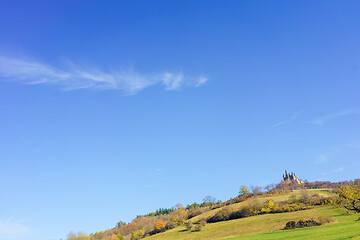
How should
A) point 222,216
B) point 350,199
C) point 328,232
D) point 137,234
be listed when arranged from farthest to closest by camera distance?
point 137,234, point 222,216, point 350,199, point 328,232

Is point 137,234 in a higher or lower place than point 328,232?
lower

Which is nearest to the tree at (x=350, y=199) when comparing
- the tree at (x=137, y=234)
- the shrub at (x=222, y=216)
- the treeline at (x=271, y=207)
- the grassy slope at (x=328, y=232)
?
the grassy slope at (x=328, y=232)

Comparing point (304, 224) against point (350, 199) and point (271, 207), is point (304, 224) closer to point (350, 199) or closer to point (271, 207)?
point (350, 199)

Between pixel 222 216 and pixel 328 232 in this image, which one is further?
pixel 222 216

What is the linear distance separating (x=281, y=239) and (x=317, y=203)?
71.5 m

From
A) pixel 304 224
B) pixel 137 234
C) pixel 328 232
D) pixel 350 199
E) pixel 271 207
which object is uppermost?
pixel 350 199

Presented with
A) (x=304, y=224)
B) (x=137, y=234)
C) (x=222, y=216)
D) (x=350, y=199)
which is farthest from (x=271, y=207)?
(x=137, y=234)

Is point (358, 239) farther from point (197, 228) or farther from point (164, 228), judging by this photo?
point (164, 228)

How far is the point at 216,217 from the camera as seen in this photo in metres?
122

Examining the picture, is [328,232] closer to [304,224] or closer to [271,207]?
[304,224]

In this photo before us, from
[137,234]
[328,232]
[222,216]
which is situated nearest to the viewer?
[328,232]

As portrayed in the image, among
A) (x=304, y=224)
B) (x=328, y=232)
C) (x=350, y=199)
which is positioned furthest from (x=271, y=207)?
(x=328, y=232)

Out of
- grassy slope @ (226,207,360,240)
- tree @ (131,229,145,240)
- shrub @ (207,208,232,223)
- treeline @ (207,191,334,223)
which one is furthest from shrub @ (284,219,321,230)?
tree @ (131,229,145,240)

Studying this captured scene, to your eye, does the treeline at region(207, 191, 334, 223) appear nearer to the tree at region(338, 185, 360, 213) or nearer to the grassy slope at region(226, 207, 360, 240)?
the tree at region(338, 185, 360, 213)
